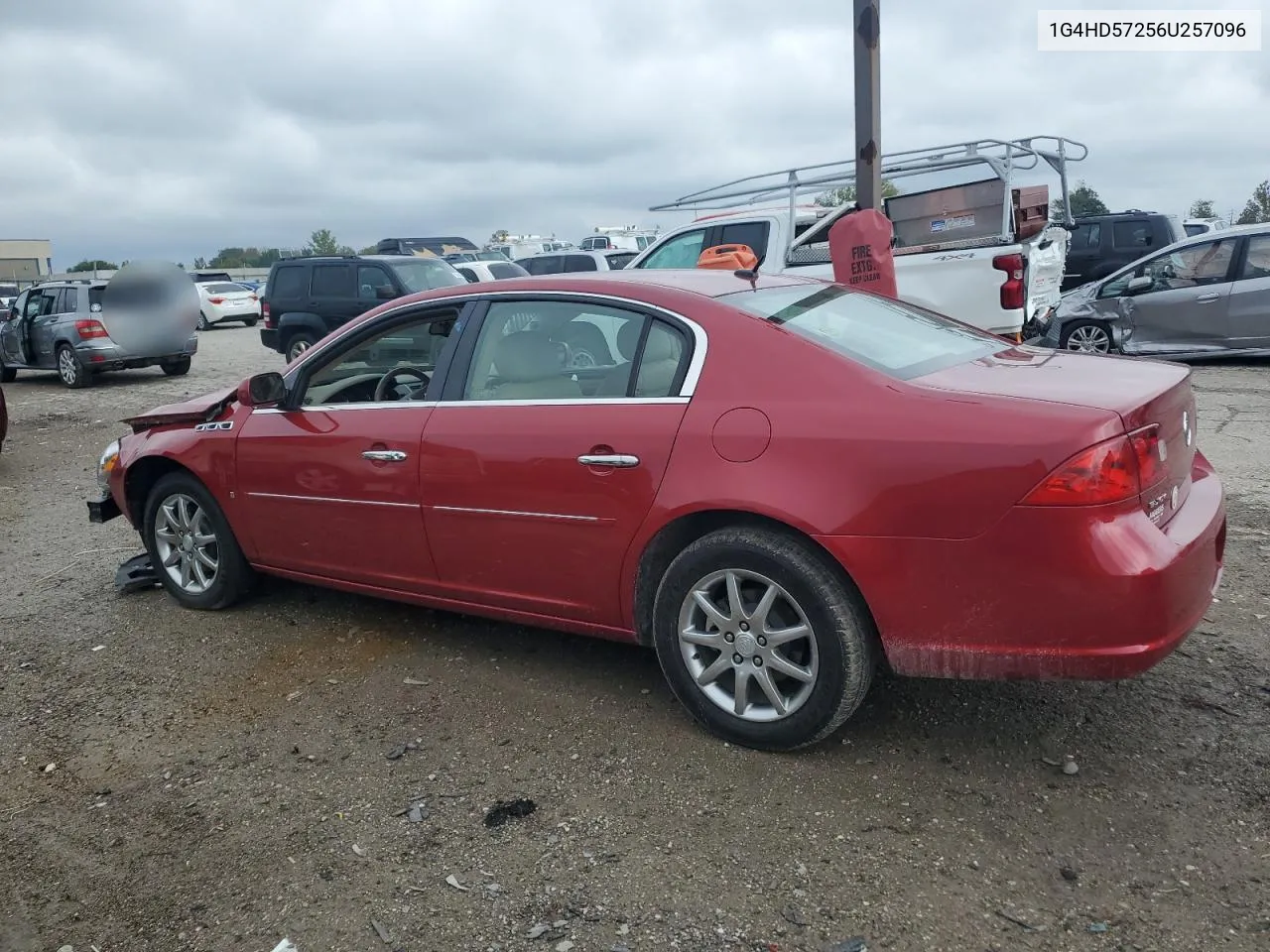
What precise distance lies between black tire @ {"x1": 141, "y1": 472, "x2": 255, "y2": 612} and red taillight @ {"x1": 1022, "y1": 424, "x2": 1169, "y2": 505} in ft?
11.9

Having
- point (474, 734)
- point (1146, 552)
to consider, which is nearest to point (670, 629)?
point (474, 734)

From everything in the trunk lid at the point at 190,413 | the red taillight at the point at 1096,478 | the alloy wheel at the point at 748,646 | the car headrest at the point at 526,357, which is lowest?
the alloy wheel at the point at 748,646

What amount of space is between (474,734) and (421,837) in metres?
0.64

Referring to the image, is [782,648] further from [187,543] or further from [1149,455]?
[187,543]

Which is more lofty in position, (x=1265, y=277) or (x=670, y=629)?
(x=1265, y=277)

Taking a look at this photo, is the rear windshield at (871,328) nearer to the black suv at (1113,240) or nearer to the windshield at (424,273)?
the windshield at (424,273)

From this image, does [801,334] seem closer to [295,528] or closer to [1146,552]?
[1146,552]

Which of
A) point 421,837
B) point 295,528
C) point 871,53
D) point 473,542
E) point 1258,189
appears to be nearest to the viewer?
Answer: point 421,837

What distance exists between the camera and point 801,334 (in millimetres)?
3480

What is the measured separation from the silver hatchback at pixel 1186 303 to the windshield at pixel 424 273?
8153 mm

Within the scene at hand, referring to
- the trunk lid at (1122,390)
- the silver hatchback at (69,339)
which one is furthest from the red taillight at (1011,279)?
the silver hatchback at (69,339)

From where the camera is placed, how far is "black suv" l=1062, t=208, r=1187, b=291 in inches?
645

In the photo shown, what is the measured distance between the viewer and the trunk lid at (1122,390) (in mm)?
3025

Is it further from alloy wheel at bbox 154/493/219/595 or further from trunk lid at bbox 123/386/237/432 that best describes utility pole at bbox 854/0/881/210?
alloy wheel at bbox 154/493/219/595
